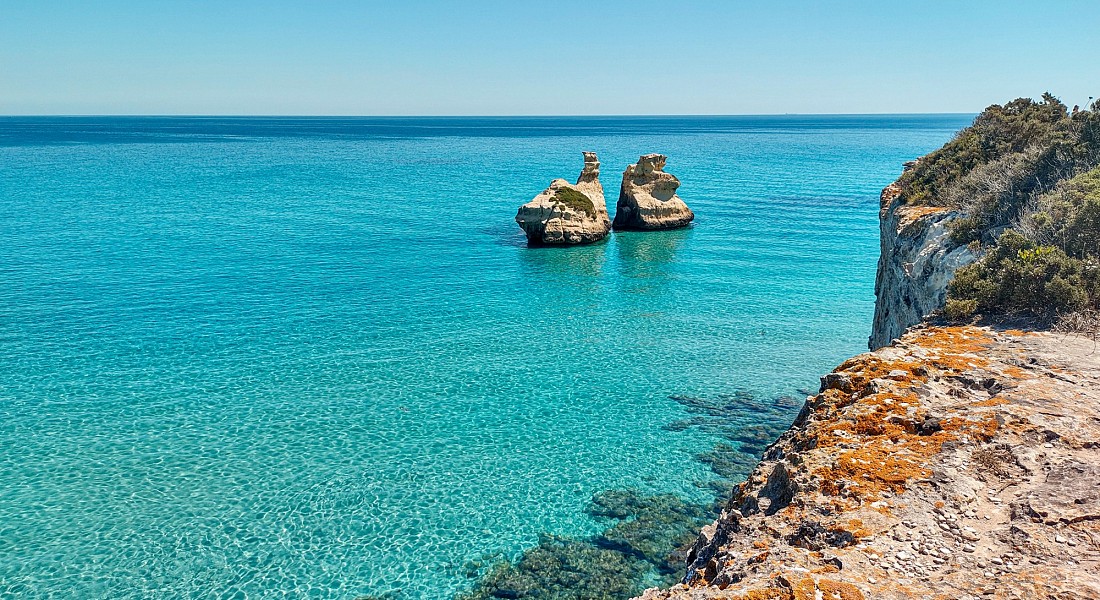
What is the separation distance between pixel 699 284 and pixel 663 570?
26.1m

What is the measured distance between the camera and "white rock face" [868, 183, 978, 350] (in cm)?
1599

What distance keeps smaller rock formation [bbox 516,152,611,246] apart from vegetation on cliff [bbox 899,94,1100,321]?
27839mm

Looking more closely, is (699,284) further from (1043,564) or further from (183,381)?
(1043,564)

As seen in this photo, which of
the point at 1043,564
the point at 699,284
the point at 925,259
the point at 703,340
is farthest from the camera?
the point at 699,284

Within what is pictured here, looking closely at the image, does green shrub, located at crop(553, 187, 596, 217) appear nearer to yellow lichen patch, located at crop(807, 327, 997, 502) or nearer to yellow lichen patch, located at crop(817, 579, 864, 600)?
yellow lichen patch, located at crop(807, 327, 997, 502)

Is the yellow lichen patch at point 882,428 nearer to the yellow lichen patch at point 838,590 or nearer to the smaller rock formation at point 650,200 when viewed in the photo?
the yellow lichen patch at point 838,590

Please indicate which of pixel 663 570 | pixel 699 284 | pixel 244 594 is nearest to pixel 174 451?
pixel 244 594

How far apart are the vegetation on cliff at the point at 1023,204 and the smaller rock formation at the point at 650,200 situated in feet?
105

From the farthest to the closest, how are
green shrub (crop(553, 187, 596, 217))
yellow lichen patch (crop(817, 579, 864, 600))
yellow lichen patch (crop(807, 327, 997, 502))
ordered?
1. green shrub (crop(553, 187, 596, 217))
2. yellow lichen patch (crop(807, 327, 997, 502))
3. yellow lichen patch (crop(817, 579, 864, 600))

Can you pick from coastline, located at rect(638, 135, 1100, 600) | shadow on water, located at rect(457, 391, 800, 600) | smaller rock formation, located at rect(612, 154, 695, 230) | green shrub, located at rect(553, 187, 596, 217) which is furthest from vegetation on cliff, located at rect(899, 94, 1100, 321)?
smaller rock formation, located at rect(612, 154, 695, 230)

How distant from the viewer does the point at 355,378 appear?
2453 centimetres

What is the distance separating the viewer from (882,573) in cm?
654

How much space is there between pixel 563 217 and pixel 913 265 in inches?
1354

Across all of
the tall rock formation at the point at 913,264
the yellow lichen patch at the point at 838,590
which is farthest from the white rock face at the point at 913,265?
the yellow lichen patch at the point at 838,590
